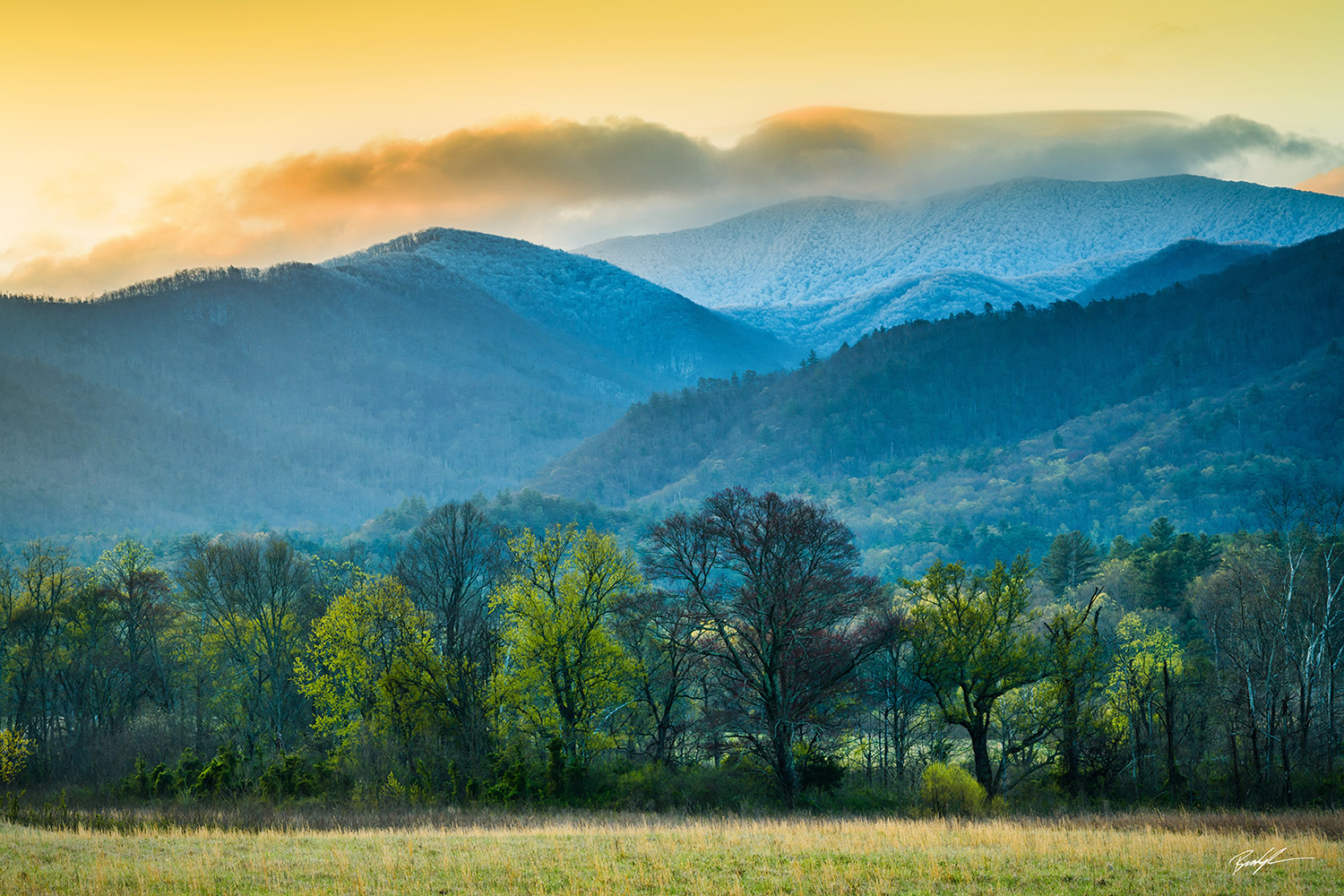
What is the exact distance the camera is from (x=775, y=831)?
83.7 ft

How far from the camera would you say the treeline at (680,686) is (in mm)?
37562

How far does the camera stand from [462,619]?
1886 inches

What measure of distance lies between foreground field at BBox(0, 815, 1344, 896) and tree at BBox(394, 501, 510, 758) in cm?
1441

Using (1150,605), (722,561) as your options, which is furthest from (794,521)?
(1150,605)

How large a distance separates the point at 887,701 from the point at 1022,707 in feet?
21.7

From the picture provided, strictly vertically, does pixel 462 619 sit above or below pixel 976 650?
above

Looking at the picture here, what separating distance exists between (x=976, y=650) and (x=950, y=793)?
891 cm

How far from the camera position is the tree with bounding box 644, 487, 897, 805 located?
38.1m

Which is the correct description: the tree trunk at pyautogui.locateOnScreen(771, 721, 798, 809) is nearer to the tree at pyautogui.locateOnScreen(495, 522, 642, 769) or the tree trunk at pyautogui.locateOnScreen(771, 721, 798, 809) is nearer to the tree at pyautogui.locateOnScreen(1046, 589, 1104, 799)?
the tree at pyautogui.locateOnScreen(495, 522, 642, 769)

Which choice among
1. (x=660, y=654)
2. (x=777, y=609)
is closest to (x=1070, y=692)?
(x=777, y=609)

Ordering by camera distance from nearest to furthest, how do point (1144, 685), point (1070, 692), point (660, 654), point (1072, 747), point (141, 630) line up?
1. point (1072, 747)
2. point (1070, 692)
3. point (1144, 685)
4. point (660, 654)
5. point (141, 630)

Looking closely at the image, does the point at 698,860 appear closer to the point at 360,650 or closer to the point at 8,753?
the point at 360,650
